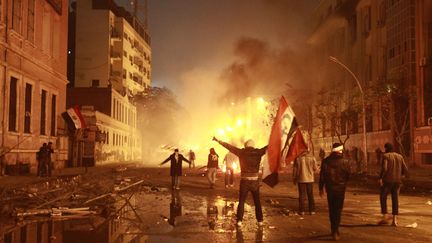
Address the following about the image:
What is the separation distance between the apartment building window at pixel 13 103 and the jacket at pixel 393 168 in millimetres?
20315

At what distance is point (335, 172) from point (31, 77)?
2343cm

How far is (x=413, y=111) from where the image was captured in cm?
3841

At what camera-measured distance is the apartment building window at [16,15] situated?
85.3 ft

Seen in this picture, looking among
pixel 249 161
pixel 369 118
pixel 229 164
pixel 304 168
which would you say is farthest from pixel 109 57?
pixel 249 161

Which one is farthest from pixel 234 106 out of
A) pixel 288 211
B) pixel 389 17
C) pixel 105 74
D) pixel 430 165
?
pixel 288 211

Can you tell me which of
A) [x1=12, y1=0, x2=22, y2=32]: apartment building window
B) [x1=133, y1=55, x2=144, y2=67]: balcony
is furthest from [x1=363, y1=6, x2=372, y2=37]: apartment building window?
[x1=133, y1=55, x2=144, y2=67]: balcony

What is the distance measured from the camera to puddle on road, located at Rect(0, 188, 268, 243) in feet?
29.6

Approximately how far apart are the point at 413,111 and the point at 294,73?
28371 millimetres

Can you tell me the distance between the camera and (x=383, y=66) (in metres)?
44.5

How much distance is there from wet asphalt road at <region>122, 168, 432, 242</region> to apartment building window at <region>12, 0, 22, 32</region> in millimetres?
14388

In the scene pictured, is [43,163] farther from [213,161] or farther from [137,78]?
[137,78]

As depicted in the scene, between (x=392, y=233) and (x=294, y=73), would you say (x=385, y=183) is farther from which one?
(x=294, y=73)

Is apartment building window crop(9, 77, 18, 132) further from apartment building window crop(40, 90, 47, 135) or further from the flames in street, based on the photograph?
the flames in street

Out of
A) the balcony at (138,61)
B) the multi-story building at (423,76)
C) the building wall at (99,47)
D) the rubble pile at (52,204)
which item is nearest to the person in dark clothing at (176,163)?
the rubble pile at (52,204)
